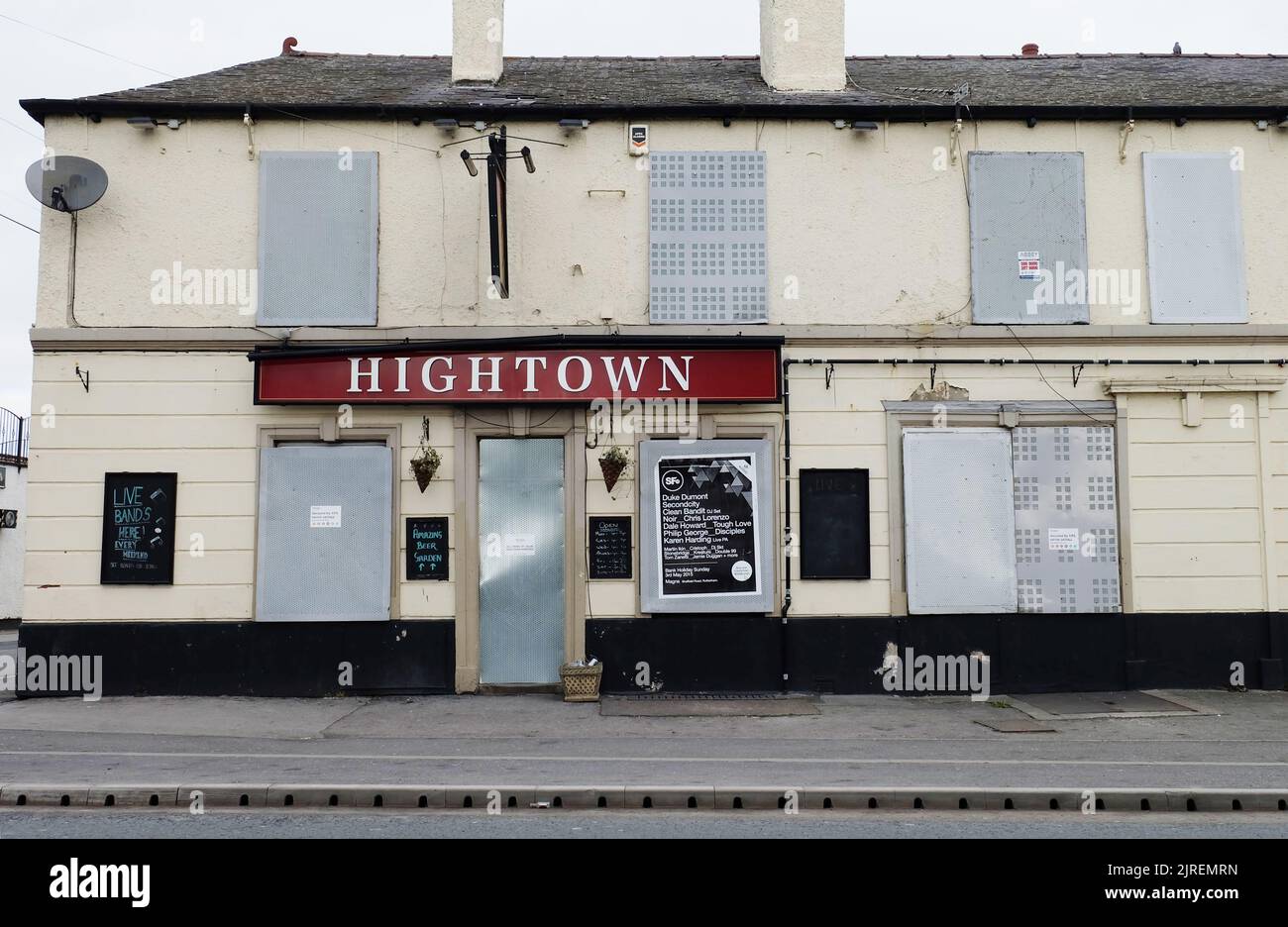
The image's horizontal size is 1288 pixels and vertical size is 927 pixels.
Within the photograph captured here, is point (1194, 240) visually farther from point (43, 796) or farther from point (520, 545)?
point (43, 796)

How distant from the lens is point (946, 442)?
1384 centimetres

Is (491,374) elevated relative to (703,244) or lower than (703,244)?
lower

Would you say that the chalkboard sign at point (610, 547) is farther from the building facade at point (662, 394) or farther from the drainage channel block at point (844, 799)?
the drainage channel block at point (844, 799)

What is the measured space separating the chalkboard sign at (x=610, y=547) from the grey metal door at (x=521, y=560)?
0.44m

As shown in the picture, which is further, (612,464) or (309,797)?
(612,464)

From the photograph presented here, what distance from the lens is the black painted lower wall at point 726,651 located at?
1344 cm

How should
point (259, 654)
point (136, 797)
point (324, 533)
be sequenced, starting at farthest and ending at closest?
point (324, 533) < point (259, 654) < point (136, 797)

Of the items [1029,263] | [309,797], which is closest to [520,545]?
[309,797]

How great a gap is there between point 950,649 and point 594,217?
7047mm

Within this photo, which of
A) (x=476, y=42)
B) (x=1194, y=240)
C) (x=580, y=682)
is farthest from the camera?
(x=476, y=42)

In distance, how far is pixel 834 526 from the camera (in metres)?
13.8

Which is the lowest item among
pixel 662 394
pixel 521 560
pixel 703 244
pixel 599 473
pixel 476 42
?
pixel 521 560

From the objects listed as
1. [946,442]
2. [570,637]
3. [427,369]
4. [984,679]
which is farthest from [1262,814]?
[427,369]

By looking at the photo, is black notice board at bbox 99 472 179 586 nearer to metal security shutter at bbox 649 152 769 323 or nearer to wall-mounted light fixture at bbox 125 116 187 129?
wall-mounted light fixture at bbox 125 116 187 129
